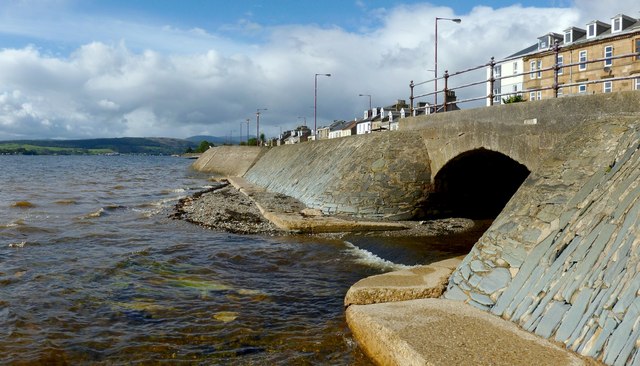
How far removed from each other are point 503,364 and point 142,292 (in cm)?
621

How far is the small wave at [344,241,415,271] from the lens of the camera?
1048cm

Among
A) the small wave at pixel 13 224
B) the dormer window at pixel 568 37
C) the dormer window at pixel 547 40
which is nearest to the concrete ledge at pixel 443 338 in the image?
the small wave at pixel 13 224

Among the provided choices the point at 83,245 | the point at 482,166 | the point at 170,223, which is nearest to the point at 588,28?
the point at 482,166

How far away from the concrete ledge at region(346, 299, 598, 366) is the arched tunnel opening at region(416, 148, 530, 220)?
8.54 m

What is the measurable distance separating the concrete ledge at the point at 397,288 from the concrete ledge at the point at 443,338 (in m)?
0.27

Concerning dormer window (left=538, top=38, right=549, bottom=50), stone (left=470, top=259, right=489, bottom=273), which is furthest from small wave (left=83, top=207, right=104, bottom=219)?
dormer window (left=538, top=38, right=549, bottom=50)

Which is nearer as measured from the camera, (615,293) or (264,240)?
(615,293)

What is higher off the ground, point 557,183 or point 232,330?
point 557,183

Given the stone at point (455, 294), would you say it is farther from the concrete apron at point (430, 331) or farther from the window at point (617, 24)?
the window at point (617, 24)

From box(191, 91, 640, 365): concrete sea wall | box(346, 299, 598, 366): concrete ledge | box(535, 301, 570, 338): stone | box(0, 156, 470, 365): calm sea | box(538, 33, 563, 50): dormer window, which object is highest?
box(538, 33, 563, 50): dormer window

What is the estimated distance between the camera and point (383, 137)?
16.8 metres

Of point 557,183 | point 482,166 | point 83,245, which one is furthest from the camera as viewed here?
point 482,166

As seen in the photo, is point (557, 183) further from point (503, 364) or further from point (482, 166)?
point (482, 166)

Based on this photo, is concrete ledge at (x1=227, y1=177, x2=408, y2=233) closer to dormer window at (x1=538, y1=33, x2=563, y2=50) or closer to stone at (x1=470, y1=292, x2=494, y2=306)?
stone at (x1=470, y1=292, x2=494, y2=306)
